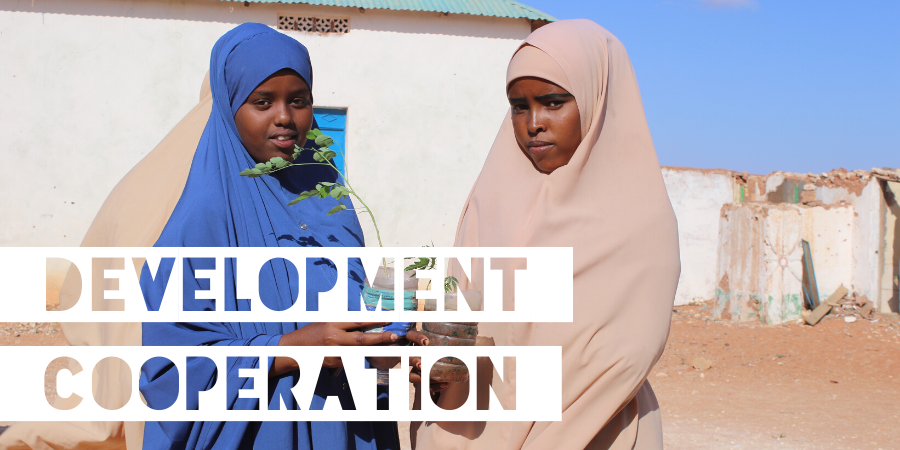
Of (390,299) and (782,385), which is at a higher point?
(390,299)

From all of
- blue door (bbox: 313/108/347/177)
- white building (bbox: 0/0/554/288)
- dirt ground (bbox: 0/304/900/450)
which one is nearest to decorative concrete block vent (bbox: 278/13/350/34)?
white building (bbox: 0/0/554/288)

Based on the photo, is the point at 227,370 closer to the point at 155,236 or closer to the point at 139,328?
the point at 139,328

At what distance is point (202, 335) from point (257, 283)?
159mm

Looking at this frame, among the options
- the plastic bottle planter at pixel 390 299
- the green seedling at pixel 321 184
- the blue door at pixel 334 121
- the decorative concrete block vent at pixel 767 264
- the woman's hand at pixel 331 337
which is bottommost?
the decorative concrete block vent at pixel 767 264

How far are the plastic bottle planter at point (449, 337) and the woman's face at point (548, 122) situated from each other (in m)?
0.50

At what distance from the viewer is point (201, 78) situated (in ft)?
25.5

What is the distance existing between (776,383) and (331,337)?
18.2 feet

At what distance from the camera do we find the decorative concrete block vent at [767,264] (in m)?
7.94

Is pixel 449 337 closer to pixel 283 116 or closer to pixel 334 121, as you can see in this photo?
pixel 283 116

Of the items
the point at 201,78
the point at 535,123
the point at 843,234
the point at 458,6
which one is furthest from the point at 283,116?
the point at 843,234

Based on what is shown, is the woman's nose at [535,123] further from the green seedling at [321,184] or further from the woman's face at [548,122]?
the green seedling at [321,184]

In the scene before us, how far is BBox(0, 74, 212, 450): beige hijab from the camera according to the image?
1632 millimetres

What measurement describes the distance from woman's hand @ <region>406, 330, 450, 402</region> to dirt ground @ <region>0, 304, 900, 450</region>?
290 cm

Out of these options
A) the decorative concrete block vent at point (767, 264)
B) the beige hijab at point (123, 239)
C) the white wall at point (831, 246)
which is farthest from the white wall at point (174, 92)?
the beige hijab at point (123, 239)
